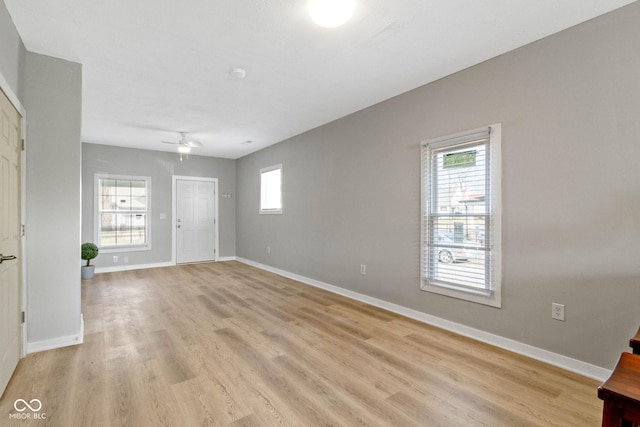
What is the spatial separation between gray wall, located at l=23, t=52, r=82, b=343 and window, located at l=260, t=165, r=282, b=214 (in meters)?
3.45

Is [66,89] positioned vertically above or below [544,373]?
above

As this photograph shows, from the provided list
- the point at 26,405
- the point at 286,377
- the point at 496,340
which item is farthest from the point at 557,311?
the point at 26,405

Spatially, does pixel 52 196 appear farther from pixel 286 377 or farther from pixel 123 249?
pixel 123 249

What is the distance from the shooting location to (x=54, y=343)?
8.64ft

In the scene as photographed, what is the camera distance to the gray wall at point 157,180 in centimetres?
591

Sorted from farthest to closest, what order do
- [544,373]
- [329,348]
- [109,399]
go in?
[329,348] < [544,373] < [109,399]

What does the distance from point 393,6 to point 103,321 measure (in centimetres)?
401

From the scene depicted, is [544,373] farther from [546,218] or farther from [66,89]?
[66,89]

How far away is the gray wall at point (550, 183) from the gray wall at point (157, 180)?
474cm

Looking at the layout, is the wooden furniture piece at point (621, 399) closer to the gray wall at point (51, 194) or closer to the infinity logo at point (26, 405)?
the infinity logo at point (26, 405)

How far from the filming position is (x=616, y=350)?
208 centimetres

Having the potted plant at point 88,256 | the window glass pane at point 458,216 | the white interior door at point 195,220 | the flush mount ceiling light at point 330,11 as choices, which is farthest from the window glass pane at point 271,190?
the flush mount ceiling light at point 330,11

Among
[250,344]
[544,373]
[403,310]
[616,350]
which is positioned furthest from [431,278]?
[250,344]

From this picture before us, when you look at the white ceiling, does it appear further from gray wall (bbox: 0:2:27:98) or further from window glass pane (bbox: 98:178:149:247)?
window glass pane (bbox: 98:178:149:247)
